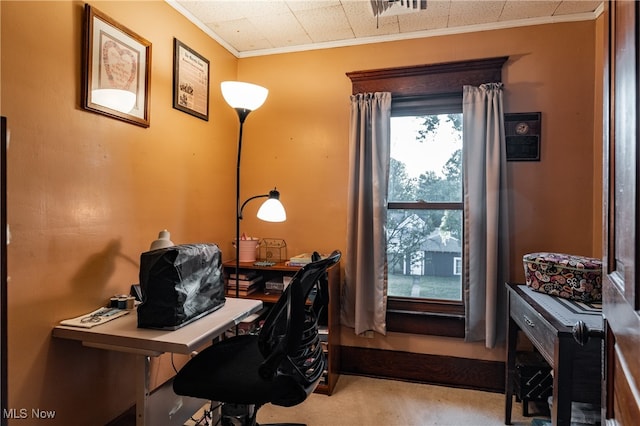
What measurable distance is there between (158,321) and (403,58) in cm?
240

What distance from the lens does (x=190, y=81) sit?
2.44 meters

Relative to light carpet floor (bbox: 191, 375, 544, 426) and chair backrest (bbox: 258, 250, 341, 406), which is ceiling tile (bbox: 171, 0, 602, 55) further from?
light carpet floor (bbox: 191, 375, 544, 426)

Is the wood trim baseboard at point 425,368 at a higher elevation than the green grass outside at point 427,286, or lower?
lower

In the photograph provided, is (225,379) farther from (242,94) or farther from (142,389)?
(242,94)

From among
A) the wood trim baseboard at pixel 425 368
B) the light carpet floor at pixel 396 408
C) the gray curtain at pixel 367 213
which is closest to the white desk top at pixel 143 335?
the light carpet floor at pixel 396 408

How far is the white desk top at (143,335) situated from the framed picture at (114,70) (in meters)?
1.02

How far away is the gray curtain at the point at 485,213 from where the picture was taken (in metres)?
2.38

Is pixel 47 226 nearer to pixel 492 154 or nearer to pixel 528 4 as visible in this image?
pixel 492 154

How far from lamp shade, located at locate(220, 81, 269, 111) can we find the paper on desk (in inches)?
51.1

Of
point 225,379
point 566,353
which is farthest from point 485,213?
point 225,379

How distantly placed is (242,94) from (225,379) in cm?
154

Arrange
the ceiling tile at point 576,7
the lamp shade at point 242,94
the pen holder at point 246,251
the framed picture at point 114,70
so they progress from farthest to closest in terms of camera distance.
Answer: the pen holder at point 246,251 → the ceiling tile at point 576,7 → the lamp shade at point 242,94 → the framed picture at point 114,70

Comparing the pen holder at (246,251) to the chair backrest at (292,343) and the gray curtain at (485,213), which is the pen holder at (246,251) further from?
the gray curtain at (485,213)

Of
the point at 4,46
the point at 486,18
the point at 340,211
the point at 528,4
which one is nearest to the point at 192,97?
the point at 4,46
